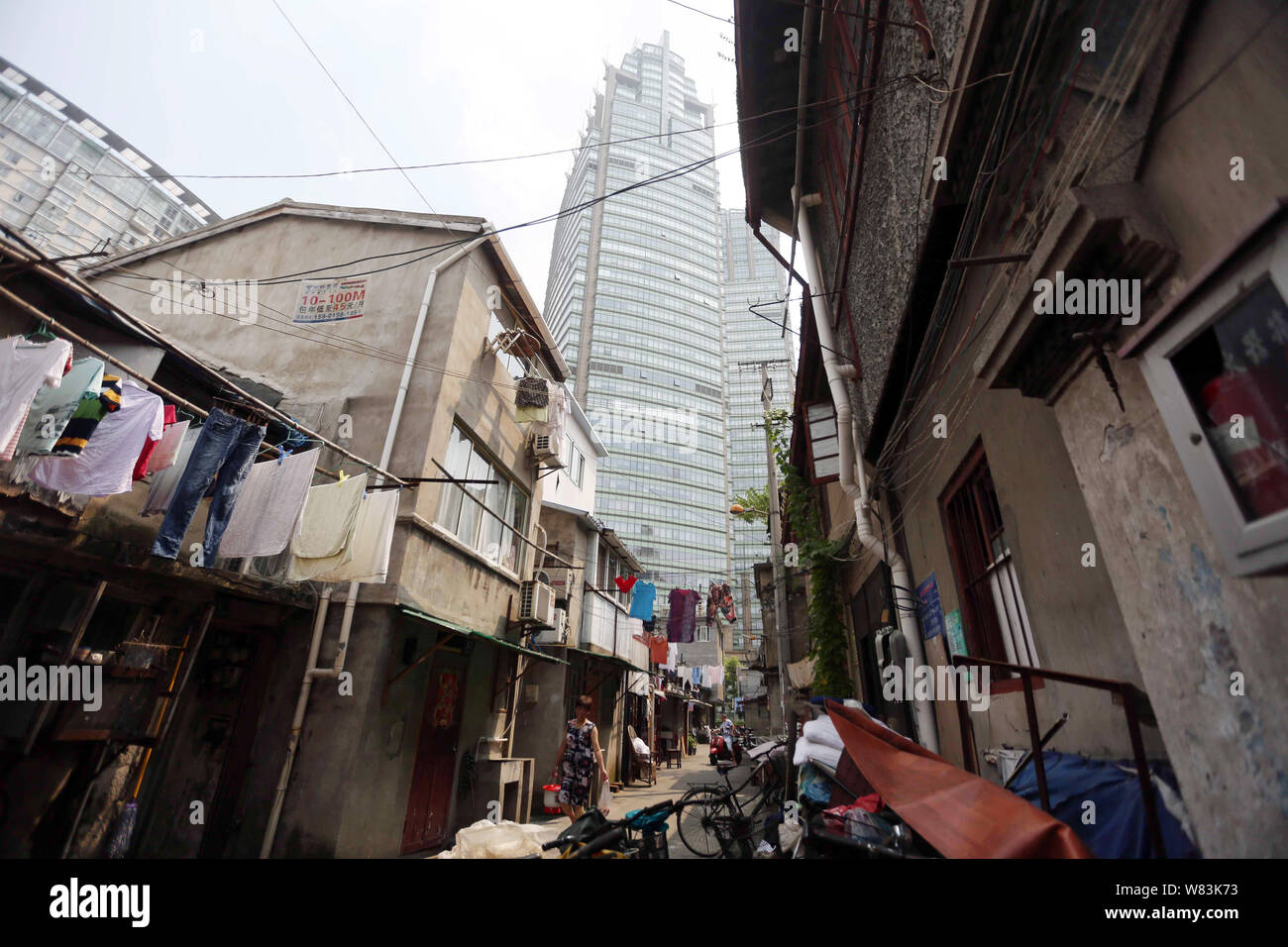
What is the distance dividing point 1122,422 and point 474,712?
1083cm

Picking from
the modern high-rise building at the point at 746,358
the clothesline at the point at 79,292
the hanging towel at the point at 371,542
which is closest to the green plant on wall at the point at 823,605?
the hanging towel at the point at 371,542

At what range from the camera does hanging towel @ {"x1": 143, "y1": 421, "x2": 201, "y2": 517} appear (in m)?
6.24

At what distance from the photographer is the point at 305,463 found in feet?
22.7

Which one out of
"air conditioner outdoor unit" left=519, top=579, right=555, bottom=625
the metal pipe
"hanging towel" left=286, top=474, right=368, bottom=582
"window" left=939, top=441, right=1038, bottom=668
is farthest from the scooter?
"hanging towel" left=286, top=474, right=368, bottom=582

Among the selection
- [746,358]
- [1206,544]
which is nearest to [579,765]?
[1206,544]

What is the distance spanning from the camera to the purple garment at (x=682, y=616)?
22.4 m

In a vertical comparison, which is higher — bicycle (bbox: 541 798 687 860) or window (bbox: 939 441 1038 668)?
window (bbox: 939 441 1038 668)

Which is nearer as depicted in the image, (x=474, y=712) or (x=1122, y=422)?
(x=1122, y=422)

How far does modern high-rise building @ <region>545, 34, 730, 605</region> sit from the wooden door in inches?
2361

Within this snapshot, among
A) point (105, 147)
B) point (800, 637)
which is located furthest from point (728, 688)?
point (105, 147)

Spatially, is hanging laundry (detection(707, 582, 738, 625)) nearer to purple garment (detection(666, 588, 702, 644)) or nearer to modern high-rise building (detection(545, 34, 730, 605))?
purple garment (detection(666, 588, 702, 644))

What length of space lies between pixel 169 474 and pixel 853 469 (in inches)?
362

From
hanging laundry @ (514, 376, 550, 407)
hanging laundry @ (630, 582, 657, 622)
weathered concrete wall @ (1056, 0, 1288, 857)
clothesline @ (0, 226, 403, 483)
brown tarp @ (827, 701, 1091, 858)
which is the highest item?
hanging laundry @ (514, 376, 550, 407)

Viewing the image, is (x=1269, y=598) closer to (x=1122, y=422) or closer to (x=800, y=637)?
(x=1122, y=422)
